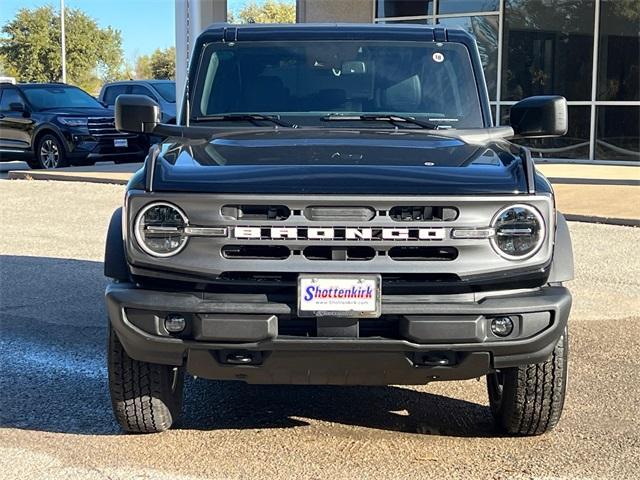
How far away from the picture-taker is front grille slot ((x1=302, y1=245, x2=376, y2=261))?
146 inches

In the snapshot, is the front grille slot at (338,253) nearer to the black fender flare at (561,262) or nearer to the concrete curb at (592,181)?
the black fender flare at (561,262)

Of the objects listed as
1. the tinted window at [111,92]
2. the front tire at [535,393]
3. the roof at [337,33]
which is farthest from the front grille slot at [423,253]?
the tinted window at [111,92]

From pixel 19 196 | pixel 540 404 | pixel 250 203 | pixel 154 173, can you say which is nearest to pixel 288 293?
pixel 250 203

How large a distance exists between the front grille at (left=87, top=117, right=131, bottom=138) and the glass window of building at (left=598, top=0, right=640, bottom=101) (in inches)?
384

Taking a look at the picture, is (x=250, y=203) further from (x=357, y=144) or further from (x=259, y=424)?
(x=259, y=424)

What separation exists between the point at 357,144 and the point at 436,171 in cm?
57

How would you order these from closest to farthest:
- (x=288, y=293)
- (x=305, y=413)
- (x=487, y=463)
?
(x=288, y=293), (x=487, y=463), (x=305, y=413)

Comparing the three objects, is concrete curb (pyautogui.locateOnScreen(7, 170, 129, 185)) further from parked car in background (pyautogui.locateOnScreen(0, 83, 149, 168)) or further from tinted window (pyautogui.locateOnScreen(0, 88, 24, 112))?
tinted window (pyautogui.locateOnScreen(0, 88, 24, 112))

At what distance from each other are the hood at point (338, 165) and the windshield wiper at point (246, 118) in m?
0.24

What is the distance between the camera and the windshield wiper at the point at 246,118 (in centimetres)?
490

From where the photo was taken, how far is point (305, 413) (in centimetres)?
480

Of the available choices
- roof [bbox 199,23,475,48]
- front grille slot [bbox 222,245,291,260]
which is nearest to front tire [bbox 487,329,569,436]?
front grille slot [bbox 222,245,291,260]

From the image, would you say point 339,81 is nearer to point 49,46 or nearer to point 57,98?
point 57,98

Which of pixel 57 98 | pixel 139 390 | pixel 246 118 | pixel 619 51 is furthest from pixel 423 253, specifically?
pixel 57 98
